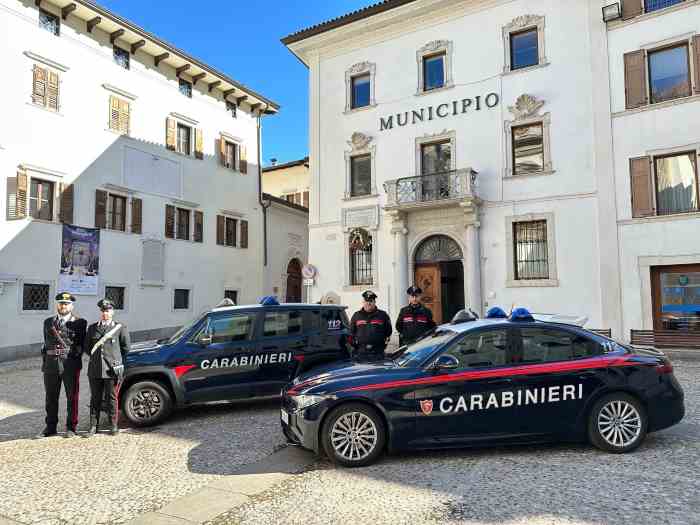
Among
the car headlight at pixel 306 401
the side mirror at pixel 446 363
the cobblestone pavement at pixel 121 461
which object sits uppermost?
the side mirror at pixel 446 363

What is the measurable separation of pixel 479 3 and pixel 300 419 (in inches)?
644

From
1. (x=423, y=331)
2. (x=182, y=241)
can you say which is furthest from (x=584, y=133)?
(x=182, y=241)

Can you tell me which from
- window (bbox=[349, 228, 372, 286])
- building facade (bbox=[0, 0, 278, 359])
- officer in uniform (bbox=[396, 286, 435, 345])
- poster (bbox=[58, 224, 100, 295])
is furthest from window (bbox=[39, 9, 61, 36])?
officer in uniform (bbox=[396, 286, 435, 345])

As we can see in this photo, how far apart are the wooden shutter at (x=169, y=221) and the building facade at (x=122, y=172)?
53mm

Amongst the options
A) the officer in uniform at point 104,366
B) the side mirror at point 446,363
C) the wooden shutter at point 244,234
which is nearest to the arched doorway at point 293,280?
the wooden shutter at point 244,234

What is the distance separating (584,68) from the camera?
1563 cm

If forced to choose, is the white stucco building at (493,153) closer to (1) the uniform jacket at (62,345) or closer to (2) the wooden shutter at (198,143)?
(2) the wooden shutter at (198,143)

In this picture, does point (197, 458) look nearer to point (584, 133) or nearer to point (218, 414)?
point (218, 414)

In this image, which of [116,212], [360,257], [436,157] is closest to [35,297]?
→ [116,212]

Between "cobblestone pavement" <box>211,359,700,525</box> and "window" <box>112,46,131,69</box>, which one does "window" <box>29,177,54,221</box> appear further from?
"cobblestone pavement" <box>211,359,700,525</box>

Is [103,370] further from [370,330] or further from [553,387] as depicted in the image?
[553,387]

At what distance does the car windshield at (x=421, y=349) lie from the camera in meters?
5.68

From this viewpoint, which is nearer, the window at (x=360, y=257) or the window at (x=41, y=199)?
the window at (x=41, y=199)

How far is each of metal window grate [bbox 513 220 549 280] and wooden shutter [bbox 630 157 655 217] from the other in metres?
2.48
